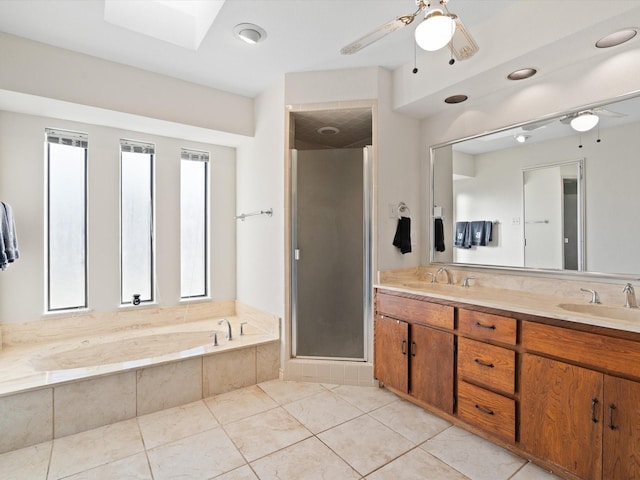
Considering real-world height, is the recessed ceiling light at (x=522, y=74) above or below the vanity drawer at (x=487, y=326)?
above

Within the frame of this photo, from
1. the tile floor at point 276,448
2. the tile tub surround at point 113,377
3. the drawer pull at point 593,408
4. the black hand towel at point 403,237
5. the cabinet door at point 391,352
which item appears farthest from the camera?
the black hand towel at point 403,237

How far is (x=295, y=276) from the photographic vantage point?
2.84 metres

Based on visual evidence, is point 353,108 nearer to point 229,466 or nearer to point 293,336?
Result: point 293,336

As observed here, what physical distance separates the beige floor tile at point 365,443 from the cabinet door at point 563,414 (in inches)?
26.8

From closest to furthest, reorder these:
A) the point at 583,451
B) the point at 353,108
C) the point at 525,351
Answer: the point at 583,451
the point at 525,351
the point at 353,108

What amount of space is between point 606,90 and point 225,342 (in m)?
3.19

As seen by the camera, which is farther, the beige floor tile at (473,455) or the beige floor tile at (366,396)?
A: the beige floor tile at (366,396)

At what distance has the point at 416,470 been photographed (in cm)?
172

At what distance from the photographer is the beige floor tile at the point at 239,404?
89.2 inches

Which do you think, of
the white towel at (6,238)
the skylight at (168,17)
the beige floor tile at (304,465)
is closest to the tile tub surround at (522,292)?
the beige floor tile at (304,465)

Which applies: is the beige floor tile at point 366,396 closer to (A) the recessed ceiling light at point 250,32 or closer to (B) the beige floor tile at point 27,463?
(B) the beige floor tile at point 27,463

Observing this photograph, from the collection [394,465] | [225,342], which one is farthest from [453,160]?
[225,342]

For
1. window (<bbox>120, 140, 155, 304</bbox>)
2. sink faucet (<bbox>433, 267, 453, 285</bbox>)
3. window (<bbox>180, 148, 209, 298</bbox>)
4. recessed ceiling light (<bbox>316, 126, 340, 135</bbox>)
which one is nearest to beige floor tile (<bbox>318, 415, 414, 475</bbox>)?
sink faucet (<bbox>433, 267, 453, 285</bbox>)

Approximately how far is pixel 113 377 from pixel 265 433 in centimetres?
110
